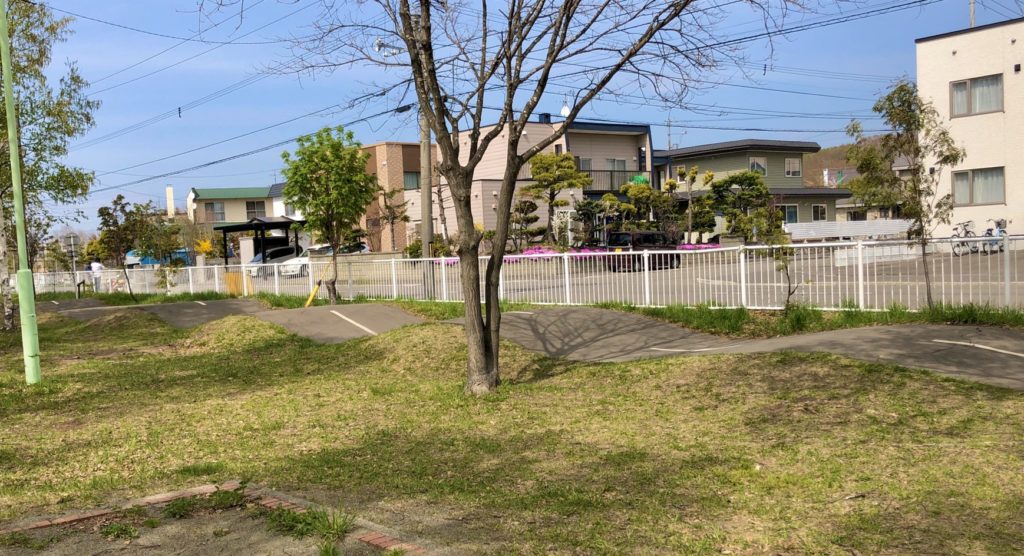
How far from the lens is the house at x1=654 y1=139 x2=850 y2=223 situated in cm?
4794

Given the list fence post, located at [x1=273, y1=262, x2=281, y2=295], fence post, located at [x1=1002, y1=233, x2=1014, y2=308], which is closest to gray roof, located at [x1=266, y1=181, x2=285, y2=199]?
fence post, located at [x1=273, y1=262, x2=281, y2=295]

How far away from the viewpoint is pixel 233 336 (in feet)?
51.6

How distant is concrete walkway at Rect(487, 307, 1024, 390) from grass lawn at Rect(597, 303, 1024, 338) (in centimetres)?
29

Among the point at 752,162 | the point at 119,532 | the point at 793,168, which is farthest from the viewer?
the point at 793,168

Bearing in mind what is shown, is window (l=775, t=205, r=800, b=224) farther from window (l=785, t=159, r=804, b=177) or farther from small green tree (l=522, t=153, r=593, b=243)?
small green tree (l=522, t=153, r=593, b=243)

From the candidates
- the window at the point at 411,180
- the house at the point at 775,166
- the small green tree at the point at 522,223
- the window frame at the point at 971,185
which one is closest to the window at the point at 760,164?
the house at the point at 775,166

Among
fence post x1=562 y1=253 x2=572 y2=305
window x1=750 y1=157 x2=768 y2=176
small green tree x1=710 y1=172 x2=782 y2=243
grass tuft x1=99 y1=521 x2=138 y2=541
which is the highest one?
window x1=750 y1=157 x2=768 y2=176

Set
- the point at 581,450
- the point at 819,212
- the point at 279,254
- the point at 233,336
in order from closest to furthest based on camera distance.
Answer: the point at 581,450
the point at 233,336
the point at 279,254
the point at 819,212

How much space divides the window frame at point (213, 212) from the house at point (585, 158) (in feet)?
113

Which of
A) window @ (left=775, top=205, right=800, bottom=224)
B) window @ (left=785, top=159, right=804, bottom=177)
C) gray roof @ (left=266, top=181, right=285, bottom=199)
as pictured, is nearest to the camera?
window @ (left=775, top=205, right=800, bottom=224)

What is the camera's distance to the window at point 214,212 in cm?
7425

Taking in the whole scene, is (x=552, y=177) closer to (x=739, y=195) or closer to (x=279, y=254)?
(x=739, y=195)

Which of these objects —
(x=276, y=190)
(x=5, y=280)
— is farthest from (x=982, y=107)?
(x=276, y=190)

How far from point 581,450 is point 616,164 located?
1715 inches
